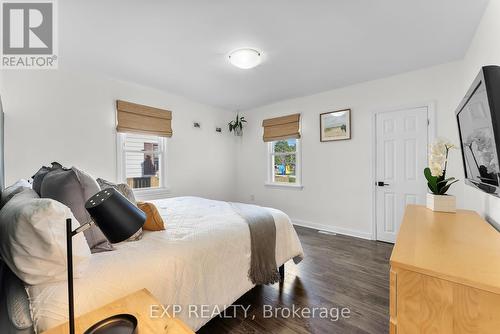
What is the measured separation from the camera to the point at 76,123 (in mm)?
2916

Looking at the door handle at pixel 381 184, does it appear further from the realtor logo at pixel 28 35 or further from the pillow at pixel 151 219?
the realtor logo at pixel 28 35

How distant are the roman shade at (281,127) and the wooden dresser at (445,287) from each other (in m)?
3.31

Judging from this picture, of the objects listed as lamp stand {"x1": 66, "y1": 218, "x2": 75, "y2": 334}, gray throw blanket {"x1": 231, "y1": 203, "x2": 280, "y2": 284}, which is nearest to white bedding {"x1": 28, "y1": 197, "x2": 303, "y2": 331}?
gray throw blanket {"x1": 231, "y1": 203, "x2": 280, "y2": 284}

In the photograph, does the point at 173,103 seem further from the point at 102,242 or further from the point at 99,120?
the point at 102,242

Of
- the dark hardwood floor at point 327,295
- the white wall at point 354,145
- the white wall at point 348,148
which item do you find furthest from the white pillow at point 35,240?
the white wall at point 348,148

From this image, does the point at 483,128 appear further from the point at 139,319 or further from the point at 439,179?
the point at 139,319

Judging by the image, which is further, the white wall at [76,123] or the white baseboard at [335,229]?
the white baseboard at [335,229]

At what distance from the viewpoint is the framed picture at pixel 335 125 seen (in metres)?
3.58

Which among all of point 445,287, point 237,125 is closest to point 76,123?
point 237,125

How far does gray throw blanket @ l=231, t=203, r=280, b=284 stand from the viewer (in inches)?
70.7

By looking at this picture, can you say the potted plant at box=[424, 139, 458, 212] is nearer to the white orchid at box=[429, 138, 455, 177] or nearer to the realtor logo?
the white orchid at box=[429, 138, 455, 177]

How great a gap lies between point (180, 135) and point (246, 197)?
204 centimetres

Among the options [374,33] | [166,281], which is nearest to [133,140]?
[166,281]

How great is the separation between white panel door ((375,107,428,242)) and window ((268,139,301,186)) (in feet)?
4.68
